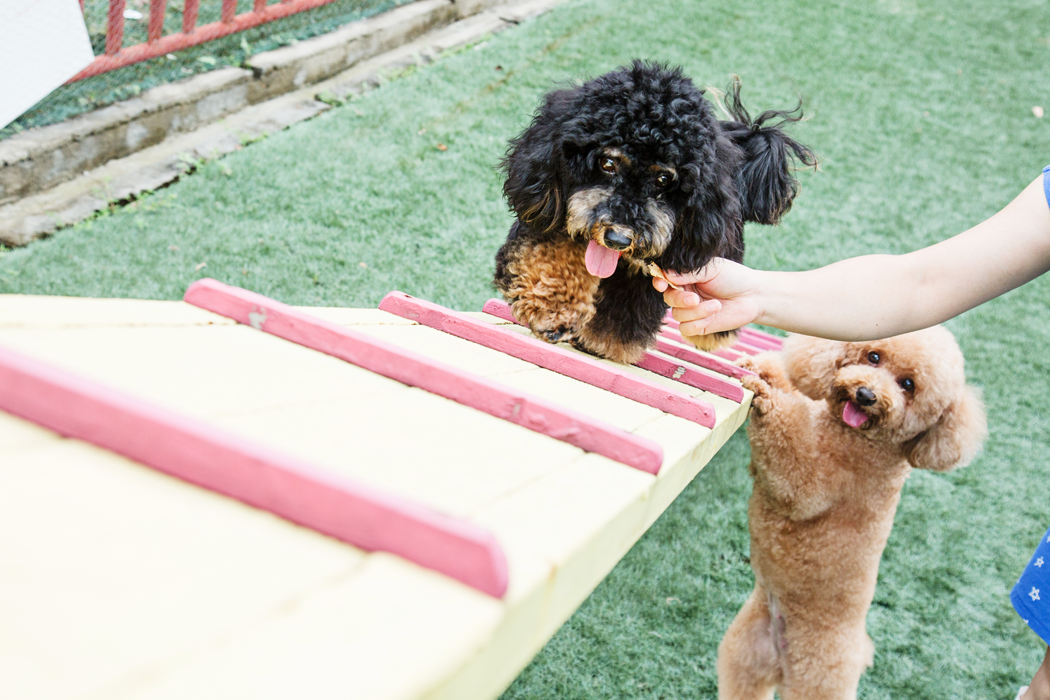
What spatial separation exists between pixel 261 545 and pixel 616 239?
46.8 inches

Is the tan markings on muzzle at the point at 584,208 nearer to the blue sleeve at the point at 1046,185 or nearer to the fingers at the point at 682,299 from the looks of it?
the fingers at the point at 682,299

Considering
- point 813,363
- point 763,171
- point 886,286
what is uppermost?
point 763,171

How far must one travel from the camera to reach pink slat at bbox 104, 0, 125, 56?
3.20m

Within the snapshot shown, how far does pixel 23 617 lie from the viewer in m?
0.42

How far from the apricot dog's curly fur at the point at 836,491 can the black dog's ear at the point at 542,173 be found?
0.79 metres

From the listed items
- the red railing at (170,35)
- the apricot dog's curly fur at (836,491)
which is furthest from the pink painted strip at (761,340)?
the red railing at (170,35)

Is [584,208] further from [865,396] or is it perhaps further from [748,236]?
[748,236]

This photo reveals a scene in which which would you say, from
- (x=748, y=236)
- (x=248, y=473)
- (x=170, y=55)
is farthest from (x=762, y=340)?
(x=170, y=55)

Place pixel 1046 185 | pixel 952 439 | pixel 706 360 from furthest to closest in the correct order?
1. pixel 706 360
2. pixel 952 439
3. pixel 1046 185

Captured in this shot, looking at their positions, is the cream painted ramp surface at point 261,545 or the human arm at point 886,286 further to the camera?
the human arm at point 886,286

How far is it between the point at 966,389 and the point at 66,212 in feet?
11.3

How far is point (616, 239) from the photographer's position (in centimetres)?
156

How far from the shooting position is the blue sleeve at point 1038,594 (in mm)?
1548

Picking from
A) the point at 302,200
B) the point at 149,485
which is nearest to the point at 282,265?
the point at 302,200
